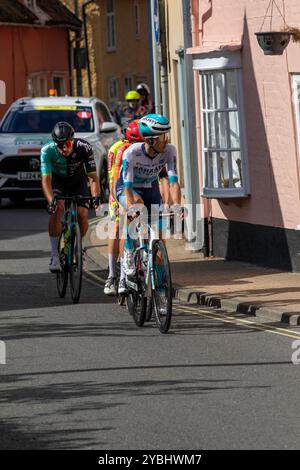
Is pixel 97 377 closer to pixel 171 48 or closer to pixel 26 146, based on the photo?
pixel 171 48

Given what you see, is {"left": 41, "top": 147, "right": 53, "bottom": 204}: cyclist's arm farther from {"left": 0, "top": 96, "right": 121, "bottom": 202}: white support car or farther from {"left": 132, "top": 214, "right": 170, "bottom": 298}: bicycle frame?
{"left": 0, "top": 96, "right": 121, "bottom": 202}: white support car

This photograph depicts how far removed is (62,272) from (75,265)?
0.59 meters

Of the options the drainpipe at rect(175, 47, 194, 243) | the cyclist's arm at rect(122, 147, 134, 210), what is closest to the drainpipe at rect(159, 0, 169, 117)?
the drainpipe at rect(175, 47, 194, 243)

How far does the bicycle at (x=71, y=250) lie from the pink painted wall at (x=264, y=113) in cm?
294

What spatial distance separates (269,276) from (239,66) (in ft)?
10.1

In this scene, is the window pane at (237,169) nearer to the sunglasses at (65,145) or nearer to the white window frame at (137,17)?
the sunglasses at (65,145)

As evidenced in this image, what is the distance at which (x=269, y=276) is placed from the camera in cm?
1736

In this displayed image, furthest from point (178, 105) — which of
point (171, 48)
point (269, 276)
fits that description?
point (269, 276)

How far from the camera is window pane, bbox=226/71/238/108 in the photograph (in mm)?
19344

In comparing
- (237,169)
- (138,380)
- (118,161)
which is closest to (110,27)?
(237,169)

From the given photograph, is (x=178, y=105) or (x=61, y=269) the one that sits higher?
(x=178, y=105)

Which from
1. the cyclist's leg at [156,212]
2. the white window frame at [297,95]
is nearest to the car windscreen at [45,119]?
the white window frame at [297,95]

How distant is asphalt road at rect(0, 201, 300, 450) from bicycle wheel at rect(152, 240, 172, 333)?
149mm

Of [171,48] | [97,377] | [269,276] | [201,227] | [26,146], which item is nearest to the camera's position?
[97,377]
